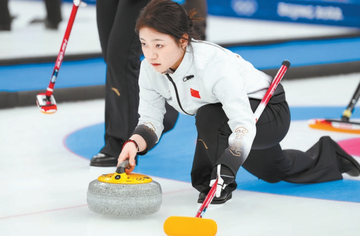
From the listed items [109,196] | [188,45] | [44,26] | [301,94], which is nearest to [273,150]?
[188,45]

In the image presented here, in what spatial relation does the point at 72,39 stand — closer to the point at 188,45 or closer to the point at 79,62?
the point at 79,62

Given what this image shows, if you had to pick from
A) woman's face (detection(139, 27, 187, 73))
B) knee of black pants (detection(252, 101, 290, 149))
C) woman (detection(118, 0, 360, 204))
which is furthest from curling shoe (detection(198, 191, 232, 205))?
woman's face (detection(139, 27, 187, 73))

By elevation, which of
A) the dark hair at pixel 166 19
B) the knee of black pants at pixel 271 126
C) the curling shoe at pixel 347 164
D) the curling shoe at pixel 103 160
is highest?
the dark hair at pixel 166 19

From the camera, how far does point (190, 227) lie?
1554 millimetres

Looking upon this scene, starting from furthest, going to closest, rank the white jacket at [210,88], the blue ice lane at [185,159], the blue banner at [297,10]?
the blue banner at [297,10] < the blue ice lane at [185,159] < the white jacket at [210,88]

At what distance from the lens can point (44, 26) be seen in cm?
721

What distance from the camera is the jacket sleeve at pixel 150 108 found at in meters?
1.90

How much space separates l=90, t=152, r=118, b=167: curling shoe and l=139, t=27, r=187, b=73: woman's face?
811 mm

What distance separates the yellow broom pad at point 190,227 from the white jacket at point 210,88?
0.21 meters

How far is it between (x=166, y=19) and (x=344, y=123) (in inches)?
64.2

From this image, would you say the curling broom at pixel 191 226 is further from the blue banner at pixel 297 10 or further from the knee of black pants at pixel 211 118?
the blue banner at pixel 297 10

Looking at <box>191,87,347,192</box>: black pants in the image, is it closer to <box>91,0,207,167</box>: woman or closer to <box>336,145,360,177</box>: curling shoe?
<box>336,145,360,177</box>: curling shoe

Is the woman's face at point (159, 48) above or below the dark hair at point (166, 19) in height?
below

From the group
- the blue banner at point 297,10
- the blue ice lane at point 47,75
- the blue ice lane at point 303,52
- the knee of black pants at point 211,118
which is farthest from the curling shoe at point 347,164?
the blue banner at point 297,10
